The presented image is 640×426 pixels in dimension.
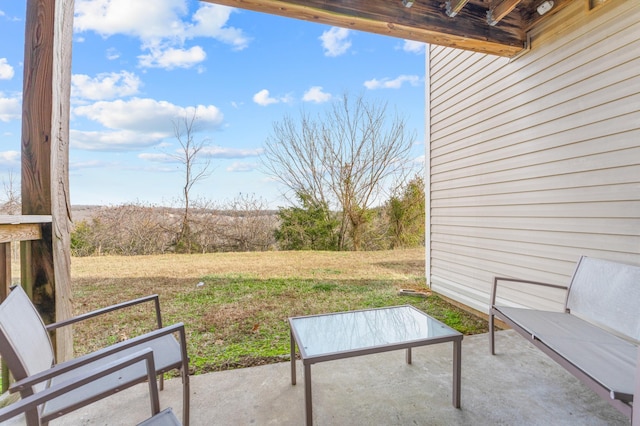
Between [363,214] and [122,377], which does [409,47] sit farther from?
[122,377]

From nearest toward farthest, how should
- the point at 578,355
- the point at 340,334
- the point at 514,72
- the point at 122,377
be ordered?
the point at 122,377, the point at 578,355, the point at 340,334, the point at 514,72

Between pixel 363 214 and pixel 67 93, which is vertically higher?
pixel 67 93

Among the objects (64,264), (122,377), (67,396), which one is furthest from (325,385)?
(64,264)

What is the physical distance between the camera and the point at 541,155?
263 centimetres

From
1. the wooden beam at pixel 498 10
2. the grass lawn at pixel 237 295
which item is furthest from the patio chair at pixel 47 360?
the wooden beam at pixel 498 10

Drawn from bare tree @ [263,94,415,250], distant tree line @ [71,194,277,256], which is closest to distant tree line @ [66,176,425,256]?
distant tree line @ [71,194,277,256]

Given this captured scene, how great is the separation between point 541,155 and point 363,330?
221 centimetres

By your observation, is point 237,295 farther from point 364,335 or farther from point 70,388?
point 70,388

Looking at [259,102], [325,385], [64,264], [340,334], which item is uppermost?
[259,102]

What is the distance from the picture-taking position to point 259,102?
7.66 metres

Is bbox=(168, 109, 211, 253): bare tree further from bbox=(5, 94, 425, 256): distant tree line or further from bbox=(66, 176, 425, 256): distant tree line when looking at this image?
bbox=(66, 176, 425, 256): distant tree line

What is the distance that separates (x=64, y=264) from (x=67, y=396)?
100cm

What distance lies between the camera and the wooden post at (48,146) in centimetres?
174

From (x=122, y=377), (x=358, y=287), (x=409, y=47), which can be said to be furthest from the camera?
(x=409, y=47)
